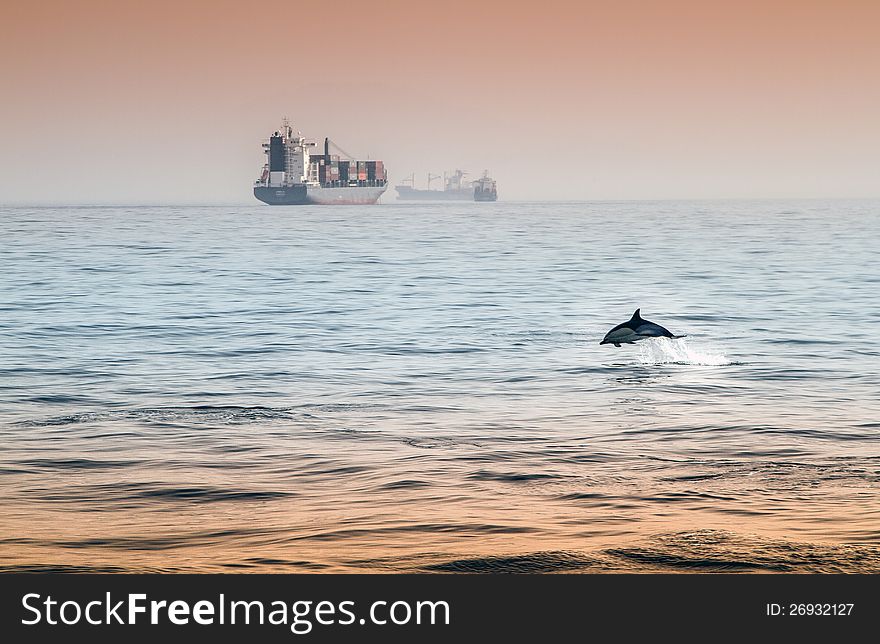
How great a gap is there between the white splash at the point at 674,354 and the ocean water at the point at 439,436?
0.12m

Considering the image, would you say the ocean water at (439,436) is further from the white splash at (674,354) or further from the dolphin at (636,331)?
the dolphin at (636,331)

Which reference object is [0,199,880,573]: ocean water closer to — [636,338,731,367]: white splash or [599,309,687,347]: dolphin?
[636,338,731,367]: white splash

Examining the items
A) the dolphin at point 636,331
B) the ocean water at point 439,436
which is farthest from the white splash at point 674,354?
the dolphin at point 636,331

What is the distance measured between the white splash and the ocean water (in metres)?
0.12

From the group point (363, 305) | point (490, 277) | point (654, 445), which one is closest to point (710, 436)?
point (654, 445)

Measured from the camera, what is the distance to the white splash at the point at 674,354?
905 inches

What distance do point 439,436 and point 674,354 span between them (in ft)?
32.1

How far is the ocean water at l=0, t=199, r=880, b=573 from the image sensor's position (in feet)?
31.8

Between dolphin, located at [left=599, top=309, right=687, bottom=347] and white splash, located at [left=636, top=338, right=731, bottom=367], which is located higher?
dolphin, located at [left=599, top=309, right=687, bottom=347]

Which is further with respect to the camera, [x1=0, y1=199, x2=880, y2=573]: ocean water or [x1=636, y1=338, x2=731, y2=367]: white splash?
[x1=636, y1=338, x2=731, y2=367]: white splash

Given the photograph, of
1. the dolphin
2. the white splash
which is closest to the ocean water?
the white splash

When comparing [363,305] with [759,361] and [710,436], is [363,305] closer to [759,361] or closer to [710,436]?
[759,361]

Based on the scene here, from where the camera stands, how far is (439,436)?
50.7 feet

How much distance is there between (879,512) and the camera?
10641 millimetres
